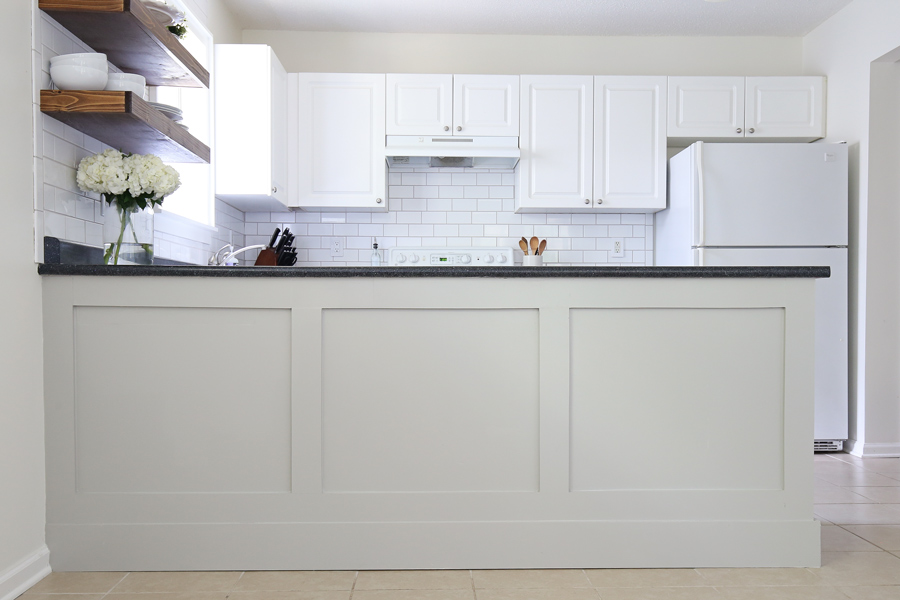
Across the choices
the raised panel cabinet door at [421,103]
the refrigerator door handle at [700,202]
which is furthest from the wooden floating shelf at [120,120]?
the refrigerator door handle at [700,202]

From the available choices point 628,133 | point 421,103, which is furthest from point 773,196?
point 421,103

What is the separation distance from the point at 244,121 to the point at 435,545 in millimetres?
2589

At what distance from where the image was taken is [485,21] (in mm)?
4039

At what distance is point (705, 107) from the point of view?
4.01 meters

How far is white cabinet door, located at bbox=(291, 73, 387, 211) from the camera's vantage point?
395 centimetres

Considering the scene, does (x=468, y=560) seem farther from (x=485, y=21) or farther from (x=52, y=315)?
(x=485, y=21)

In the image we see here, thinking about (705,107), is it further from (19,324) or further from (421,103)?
(19,324)

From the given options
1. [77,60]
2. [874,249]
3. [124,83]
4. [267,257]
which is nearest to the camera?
[77,60]

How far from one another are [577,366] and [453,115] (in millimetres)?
2389

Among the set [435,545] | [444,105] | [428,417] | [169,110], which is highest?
[444,105]

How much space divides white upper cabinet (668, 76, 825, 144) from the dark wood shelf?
2756 millimetres

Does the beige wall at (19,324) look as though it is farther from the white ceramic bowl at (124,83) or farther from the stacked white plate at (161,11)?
the stacked white plate at (161,11)

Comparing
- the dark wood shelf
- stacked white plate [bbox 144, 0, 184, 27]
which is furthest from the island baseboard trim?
stacked white plate [bbox 144, 0, 184, 27]

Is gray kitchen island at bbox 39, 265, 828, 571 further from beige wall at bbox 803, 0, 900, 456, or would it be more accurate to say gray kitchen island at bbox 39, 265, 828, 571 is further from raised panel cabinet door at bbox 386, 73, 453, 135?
raised panel cabinet door at bbox 386, 73, 453, 135
